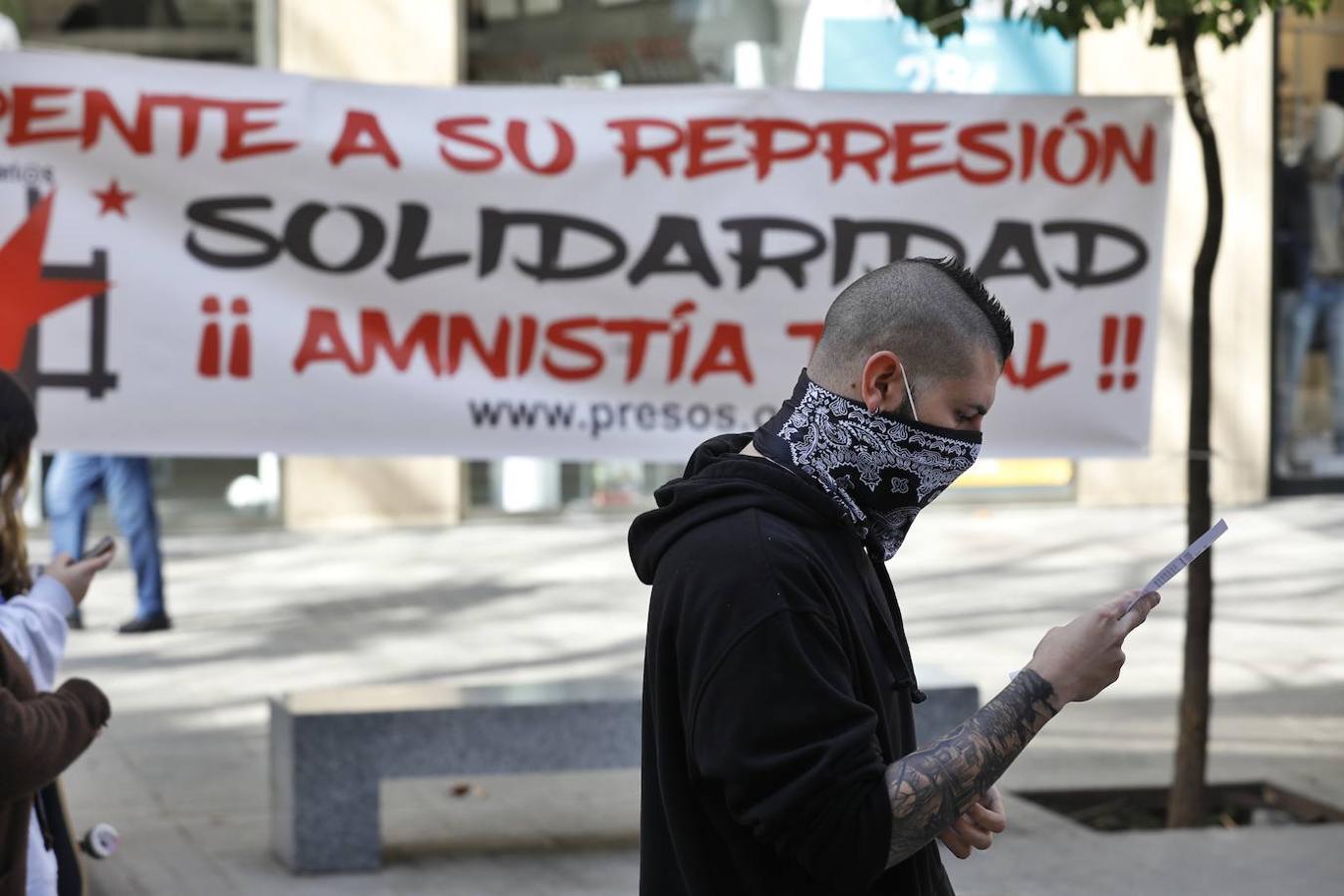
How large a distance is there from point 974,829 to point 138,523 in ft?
24.4

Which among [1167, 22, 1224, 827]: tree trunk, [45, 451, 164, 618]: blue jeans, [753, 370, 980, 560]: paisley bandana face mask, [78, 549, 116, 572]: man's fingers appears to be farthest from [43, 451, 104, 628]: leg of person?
[753, 370, 980, 560]: paisley bandana face mask

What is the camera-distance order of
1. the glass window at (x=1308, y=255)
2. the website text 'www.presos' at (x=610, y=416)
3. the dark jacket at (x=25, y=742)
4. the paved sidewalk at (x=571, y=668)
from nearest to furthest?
the dark jacket at (x=25, y=742), the paved sidewalk at (x=571, y=668), the website text 'www.presos' at (x=610, y=416), the glass window at (x=1308, y=255)

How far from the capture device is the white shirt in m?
3.29

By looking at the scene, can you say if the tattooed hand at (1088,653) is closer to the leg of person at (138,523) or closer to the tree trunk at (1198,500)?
the tree trunk at (1198,500)

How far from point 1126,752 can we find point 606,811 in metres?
2.05

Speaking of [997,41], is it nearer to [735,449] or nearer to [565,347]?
[565,347]

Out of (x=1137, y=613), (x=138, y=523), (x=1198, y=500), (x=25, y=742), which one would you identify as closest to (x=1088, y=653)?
(x=1137, y=613)

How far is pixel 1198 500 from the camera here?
20.2 feet

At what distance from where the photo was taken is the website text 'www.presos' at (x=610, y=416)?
20.5 ft

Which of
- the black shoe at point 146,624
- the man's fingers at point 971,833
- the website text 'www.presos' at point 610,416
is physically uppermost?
the man's fingers at point 971,833

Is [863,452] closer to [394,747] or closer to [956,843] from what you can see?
[956,843]

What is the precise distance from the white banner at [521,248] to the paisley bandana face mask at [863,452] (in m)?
3.83

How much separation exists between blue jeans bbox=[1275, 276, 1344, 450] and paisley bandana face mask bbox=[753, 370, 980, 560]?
503 inches

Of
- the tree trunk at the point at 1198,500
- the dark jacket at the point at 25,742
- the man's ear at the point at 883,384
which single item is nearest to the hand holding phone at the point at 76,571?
the dark jacket at the point at 25,742
